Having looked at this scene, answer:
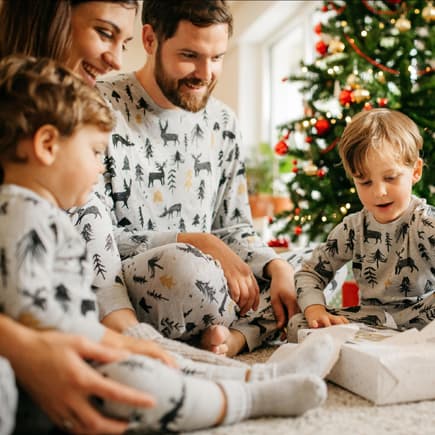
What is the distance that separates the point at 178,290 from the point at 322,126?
1.68m

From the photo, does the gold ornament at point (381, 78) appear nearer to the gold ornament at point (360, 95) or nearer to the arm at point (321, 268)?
the gold ornament at point (360, 95)

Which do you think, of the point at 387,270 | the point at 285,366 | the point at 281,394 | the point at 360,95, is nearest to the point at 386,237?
the point at 387,270

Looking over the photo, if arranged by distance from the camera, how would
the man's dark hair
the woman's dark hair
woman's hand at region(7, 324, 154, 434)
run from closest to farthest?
woman's hand at region(7, 324, 154, 434)
the woman's dark hair
the man's dark hair

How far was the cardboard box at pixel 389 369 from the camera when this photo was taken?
1316 mm

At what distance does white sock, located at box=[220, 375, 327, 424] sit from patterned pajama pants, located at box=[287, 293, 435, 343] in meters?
0.60

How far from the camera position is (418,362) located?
134cm

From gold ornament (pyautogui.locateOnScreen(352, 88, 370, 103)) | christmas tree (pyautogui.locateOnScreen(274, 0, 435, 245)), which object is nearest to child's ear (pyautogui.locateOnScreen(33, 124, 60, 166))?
christmas tree (pyautogui.locateOnScreen(274, 0, 435, 245))

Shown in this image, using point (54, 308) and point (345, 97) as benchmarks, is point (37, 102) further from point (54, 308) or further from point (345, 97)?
point (345, 97)

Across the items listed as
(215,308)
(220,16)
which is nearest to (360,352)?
(215,308)

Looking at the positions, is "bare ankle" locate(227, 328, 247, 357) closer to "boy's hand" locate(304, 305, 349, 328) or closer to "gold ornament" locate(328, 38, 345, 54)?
"boy's hand" locate(304, 305, 349, 328)

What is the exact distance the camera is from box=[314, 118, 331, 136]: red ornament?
3004mm

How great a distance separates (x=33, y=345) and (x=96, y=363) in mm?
120

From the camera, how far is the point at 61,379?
3.19 ft

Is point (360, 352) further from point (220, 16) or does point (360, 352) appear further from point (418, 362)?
point (220, 16)
